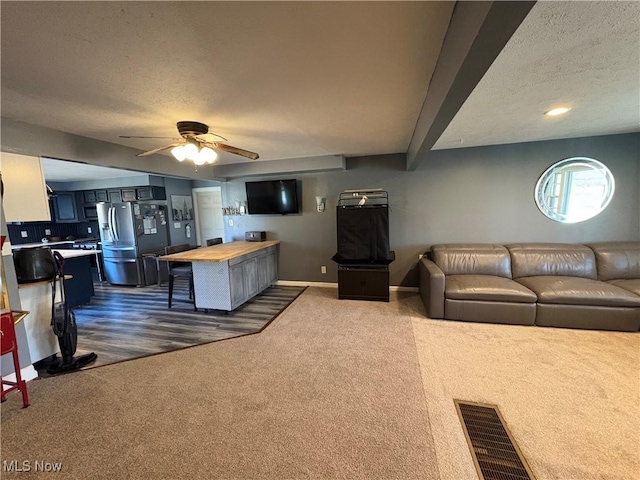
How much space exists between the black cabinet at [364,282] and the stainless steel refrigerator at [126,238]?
415cm

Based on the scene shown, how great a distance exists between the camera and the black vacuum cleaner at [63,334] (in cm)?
238

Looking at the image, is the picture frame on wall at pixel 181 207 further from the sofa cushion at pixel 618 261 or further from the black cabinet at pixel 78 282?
the sofa cushion at pixel 618 261

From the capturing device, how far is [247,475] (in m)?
1.36

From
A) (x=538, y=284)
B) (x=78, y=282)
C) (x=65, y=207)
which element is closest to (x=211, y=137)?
(x=78, y=282)

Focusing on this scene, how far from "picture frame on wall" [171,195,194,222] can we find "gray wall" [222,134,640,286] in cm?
267

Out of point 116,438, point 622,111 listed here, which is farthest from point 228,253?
point 622,111

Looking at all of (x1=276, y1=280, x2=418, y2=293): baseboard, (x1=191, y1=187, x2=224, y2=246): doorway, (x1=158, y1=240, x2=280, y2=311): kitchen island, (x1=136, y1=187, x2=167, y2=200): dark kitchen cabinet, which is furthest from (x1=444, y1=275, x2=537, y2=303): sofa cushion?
(x1=136, y1=187, x2=167, y2=200): dark kitchen cabinet

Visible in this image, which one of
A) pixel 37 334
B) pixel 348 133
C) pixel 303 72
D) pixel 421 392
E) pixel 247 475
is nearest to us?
pixel 247 475

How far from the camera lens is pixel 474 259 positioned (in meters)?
3.60

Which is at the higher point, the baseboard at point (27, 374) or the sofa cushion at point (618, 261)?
the sofa cushion at point (618, 261)

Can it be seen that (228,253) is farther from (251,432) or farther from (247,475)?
(247,475)

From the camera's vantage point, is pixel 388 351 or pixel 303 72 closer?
pixel 303 72

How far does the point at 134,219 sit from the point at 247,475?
5174 mm

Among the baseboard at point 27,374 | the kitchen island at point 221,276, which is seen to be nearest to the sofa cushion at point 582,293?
the kitchen island at point 221,276
